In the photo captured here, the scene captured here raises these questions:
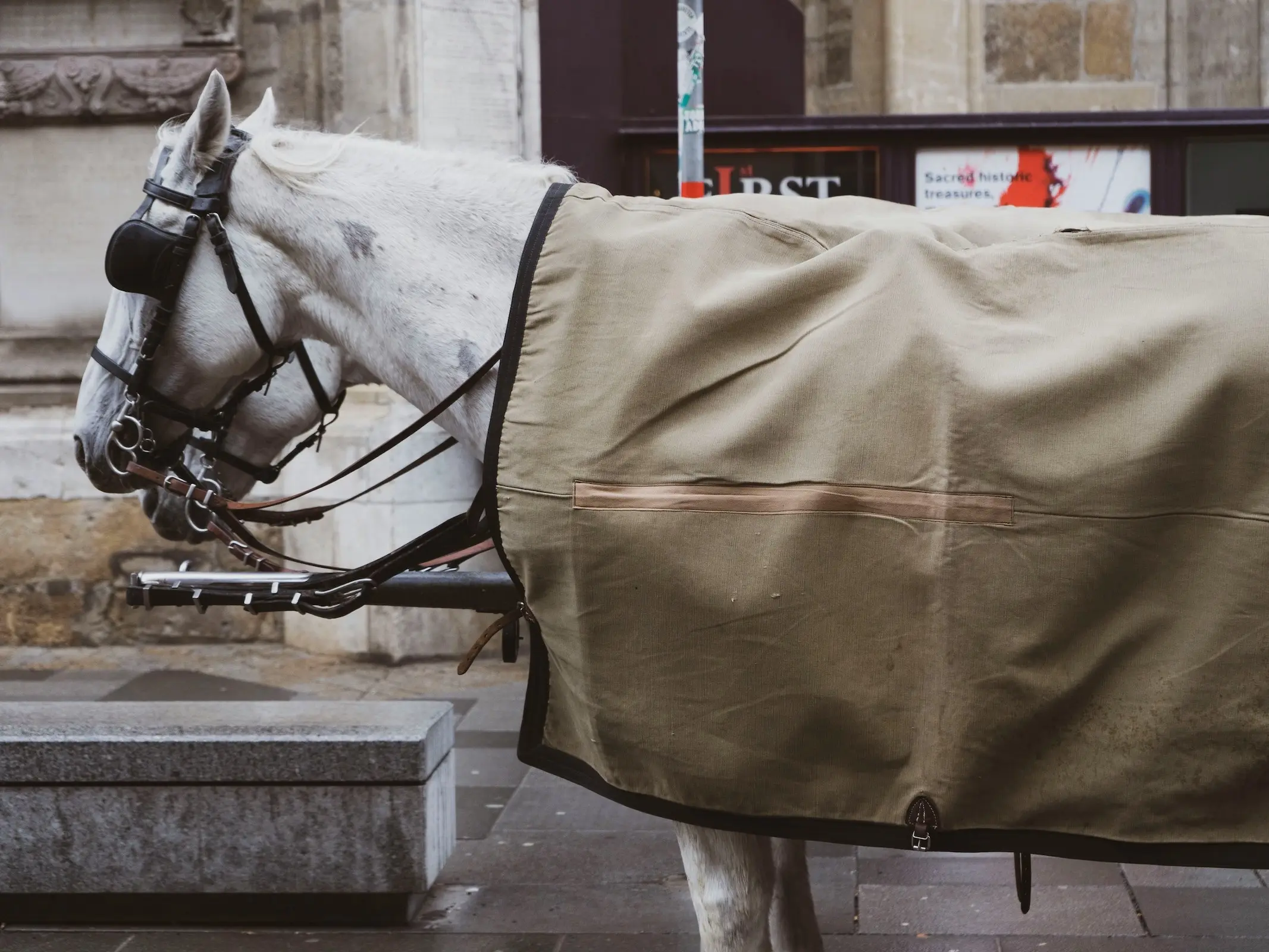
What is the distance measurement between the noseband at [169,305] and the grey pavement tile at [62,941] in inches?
64.7

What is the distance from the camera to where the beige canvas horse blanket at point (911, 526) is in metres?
2.05

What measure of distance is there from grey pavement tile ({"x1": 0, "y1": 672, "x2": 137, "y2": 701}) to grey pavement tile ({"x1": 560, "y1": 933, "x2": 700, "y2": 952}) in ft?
10.5

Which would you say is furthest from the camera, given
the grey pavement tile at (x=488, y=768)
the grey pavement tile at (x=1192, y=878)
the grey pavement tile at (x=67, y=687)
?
the grey pavement tile at (x=67, y=687)

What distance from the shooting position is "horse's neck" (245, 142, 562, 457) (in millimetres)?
2451

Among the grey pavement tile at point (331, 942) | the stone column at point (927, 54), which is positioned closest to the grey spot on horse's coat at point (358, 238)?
the grey pavement tile at point (331, 942)

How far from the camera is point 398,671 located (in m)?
6.31

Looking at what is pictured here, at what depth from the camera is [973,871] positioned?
3.99 meters

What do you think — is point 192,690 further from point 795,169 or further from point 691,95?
point 795,169

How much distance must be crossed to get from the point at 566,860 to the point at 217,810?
111 centimetres

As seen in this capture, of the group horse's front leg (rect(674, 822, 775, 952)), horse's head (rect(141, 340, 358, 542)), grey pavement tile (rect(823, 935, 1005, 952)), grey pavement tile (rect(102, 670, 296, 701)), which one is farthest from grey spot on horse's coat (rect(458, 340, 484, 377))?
grey pavement tile (rect(102, 670, 296, 701))

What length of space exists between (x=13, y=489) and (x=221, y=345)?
15.1ft

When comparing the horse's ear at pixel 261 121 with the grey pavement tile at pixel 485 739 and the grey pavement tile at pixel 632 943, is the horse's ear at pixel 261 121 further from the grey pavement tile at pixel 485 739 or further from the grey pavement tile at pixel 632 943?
the grey pavement tile at pixel 485 739

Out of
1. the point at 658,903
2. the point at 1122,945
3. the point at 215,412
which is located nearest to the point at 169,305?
the point at 215,412

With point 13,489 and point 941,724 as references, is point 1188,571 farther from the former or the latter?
point 13,489
